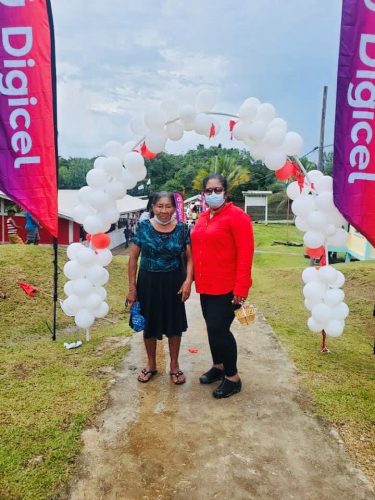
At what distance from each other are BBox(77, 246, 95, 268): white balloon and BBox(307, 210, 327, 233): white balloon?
2.25 meters

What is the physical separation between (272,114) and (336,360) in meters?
2.59

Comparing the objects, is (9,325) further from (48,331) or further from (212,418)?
(212,418)

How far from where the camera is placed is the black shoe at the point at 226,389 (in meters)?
3.32

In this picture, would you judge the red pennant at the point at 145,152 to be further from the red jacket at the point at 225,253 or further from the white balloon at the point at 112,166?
the red jacket at the point at 225,253

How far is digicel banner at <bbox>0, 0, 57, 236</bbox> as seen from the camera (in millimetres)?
4344

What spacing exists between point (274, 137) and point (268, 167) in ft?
1.17

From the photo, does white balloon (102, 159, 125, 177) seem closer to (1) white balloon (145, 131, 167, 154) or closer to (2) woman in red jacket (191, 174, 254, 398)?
(1) white balloon (145, 131, 167, 154)

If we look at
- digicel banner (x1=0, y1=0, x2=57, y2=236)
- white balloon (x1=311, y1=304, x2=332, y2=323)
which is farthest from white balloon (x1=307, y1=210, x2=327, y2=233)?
digicel banner (x1=0, y1=0, x2=57, y2=236)

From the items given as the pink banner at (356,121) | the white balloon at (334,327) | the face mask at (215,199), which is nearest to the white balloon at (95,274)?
the face mask at (215,199)

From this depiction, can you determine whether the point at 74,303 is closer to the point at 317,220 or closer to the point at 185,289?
the point at 185,289

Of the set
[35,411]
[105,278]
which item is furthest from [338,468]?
[105,278]

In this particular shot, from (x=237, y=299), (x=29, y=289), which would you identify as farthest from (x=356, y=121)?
(x=29, y=289)

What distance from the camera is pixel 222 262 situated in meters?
3.21

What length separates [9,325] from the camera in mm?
5766
